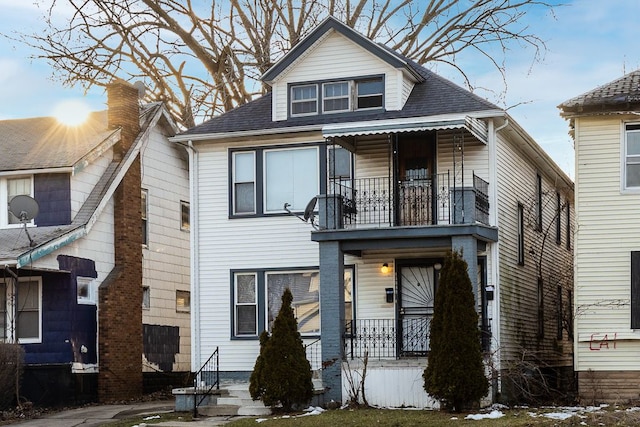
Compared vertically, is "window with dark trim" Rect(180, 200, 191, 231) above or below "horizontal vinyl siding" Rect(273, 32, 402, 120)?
below

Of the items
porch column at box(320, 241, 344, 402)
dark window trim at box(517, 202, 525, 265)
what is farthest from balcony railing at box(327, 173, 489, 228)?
dark window trim at box(517, 202, 525, 265)

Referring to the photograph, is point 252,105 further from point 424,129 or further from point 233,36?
point 233,36

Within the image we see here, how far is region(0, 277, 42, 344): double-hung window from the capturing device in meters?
25.2

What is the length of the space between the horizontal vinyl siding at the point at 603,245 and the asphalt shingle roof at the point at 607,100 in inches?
16.6

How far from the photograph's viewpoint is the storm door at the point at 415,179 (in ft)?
76.1

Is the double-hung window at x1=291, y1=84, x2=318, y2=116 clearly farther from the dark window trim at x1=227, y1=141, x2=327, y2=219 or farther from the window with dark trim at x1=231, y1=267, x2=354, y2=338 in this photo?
the window with dark trim at x1=231, y1=267, x2=354, y2=338

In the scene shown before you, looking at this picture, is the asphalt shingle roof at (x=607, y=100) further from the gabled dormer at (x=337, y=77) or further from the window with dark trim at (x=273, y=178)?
the window with dark trim at (x=273, y=178)

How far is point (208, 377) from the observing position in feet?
80.5

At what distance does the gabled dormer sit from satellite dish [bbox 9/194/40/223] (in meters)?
6.18

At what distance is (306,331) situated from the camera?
24.0 metres

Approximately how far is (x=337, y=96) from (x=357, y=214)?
9.75ft

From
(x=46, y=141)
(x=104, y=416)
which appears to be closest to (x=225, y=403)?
(x=104, y=416)

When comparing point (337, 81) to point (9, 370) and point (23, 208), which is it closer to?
point (23, 208)

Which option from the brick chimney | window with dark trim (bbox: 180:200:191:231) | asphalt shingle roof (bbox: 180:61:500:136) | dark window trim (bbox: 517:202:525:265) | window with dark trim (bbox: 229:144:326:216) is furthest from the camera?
window with dark trim (bbox: 180:200:191:231)
